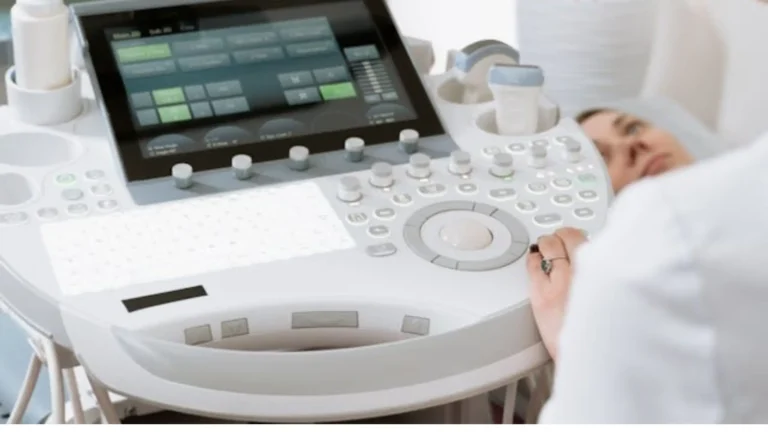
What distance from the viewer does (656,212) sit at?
0.42 m

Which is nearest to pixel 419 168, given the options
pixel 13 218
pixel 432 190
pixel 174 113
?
pixel 432 190

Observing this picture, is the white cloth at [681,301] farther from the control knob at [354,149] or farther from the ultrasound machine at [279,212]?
the control knob at [354,149]

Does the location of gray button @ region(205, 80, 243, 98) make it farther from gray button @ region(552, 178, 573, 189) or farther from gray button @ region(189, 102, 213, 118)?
gray button @ region(552, 178, 573, 189)

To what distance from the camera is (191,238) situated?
0.90 meters

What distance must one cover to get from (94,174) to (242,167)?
14 centimetres

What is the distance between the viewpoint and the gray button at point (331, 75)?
1066mm

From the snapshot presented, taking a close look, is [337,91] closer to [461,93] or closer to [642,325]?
[461,93]

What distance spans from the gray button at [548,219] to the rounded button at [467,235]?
5 cm

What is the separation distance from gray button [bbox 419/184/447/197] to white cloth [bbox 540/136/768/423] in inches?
19.5

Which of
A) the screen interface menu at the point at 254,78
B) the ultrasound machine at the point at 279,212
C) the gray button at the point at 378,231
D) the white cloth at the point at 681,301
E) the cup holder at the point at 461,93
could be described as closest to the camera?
the white cloth at the point at 681,301

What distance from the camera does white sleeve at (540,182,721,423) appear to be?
16.4 inches

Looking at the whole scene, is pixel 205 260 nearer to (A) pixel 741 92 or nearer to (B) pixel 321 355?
(B) pixel 321 355

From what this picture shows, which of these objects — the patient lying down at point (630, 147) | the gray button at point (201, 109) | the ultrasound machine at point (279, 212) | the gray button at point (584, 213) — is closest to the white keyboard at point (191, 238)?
the ultrasound machine at point (279, 212)

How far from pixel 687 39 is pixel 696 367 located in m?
0.92
